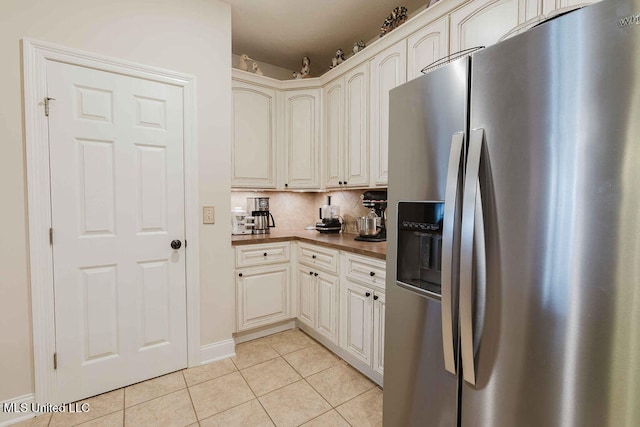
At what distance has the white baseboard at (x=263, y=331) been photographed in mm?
2586

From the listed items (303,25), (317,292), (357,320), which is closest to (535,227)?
(357,320)

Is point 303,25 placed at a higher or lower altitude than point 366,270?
higher

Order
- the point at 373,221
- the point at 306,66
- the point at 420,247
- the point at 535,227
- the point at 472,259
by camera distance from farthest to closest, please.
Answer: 1. the point at 306,66
2. the point at 373,221
3. the point at 420,247
4. the point at 472,259
5. the point at 535,227

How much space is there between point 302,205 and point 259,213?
27.0 inches

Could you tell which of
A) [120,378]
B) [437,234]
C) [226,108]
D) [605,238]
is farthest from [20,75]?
[605,238]

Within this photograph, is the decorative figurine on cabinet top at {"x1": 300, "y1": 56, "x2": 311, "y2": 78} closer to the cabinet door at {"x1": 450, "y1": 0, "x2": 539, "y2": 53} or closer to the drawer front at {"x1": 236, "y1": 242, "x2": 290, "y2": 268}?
the cabinet door at {"x1": 450, "y1": 0, "x2": 539, "y2": 53}

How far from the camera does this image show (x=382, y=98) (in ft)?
7.52

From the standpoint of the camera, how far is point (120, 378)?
1957 mm

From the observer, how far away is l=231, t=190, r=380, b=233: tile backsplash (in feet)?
9.95

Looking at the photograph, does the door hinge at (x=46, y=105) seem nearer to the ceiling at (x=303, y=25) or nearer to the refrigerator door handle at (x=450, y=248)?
the ceiling at (x=303, y=25)

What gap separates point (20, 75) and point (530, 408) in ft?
8.92

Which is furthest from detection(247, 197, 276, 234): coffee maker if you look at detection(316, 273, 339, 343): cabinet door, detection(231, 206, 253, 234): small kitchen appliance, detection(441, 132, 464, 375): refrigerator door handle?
detection(441, 132, 464, 375): refrigerator door handle

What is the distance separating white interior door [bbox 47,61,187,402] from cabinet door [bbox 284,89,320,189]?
113cm

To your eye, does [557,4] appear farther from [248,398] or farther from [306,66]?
[248,398]
